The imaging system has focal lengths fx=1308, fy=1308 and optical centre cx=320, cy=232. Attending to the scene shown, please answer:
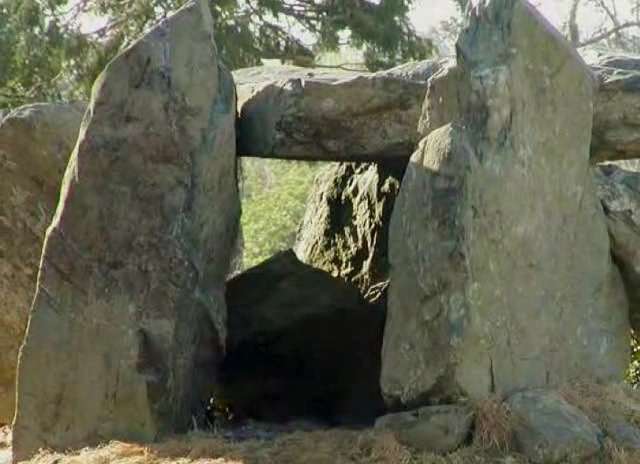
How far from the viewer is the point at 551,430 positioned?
6.44 meters

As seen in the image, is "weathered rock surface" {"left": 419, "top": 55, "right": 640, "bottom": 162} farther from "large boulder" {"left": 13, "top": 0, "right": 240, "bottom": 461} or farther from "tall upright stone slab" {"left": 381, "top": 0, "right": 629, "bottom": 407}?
"large boulder" {"left": 13, "top": 0, "right": 240, "bottom": 461}

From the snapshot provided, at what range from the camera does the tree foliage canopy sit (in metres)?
15.4

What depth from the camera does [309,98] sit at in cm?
773

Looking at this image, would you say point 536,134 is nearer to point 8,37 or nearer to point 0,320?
point 0,320

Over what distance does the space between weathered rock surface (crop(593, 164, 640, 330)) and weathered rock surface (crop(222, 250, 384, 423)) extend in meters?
1.63

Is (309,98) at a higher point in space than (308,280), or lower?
higher

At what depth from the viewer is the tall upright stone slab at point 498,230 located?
666 centimetres

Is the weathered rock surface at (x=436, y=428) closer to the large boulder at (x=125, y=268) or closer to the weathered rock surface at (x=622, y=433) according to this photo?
the weathered rock surface at (x=622, y=433)

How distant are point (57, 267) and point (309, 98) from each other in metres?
1.82

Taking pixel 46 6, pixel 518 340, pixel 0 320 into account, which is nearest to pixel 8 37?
pixel 46 6

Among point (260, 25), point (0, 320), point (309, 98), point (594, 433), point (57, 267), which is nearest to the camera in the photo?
point (594, 433)

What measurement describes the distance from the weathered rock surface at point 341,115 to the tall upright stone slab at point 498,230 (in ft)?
2.59

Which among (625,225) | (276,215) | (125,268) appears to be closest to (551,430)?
(625,225)

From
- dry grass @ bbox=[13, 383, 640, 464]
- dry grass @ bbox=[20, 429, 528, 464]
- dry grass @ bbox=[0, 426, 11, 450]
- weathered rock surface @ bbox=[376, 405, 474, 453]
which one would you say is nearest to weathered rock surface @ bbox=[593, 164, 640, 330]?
dry grass @ bbox=[13, 383, 640, 464]
